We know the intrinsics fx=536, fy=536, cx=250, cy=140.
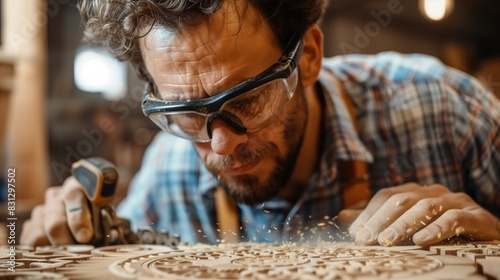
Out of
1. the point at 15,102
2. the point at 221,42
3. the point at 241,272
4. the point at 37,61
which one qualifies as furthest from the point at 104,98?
the point at 241,272

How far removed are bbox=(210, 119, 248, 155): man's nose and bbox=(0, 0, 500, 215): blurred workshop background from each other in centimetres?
45

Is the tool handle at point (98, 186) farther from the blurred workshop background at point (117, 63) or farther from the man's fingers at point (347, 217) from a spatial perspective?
the man's fingers at point (347, 217)

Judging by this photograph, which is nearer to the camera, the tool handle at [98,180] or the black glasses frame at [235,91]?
the black glasses frame at [235,91]

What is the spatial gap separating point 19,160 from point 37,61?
Answer: 0.38 metres

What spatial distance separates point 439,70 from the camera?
141 cm

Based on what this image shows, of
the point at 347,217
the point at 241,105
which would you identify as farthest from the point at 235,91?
the point at 347,217

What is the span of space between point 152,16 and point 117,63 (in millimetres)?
371

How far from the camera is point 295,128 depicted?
3.30ft

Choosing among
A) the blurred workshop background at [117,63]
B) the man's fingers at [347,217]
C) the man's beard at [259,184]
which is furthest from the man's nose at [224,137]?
the blurred workshop background at [117,63]

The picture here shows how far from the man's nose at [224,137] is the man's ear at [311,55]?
0.72 ft

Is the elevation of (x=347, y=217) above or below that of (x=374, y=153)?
below

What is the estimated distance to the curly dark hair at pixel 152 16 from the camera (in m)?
0.80

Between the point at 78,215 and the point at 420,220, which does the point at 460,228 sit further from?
the point at 78,215

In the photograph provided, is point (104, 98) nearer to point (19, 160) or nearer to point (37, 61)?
point (37, 61)
